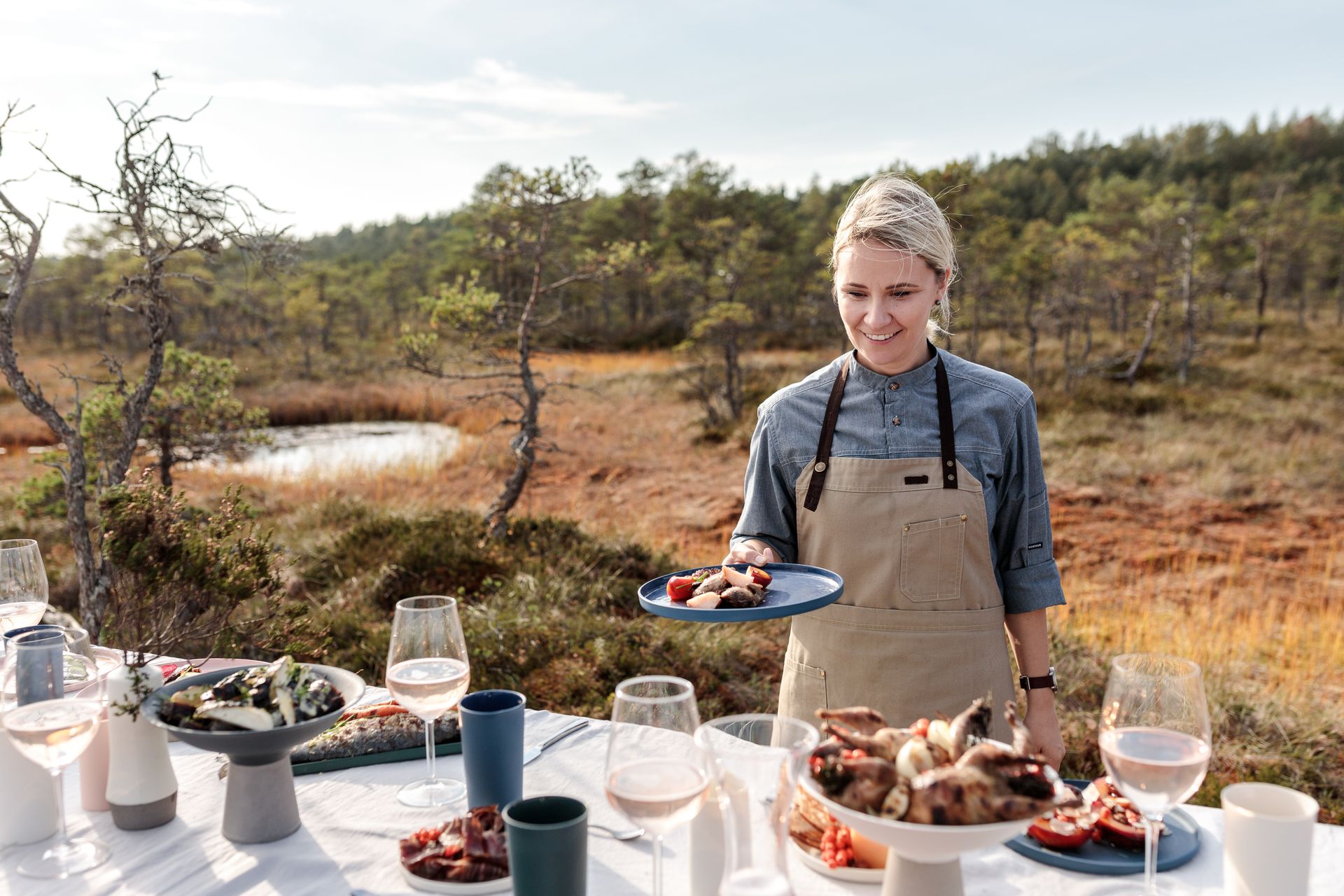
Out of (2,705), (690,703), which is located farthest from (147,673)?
(690,703)

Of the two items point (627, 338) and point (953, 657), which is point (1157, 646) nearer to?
point (953, 657)

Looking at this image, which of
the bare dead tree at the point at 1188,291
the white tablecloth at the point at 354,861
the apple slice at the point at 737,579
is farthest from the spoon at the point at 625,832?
the bare dead tree at the point at 1188,291

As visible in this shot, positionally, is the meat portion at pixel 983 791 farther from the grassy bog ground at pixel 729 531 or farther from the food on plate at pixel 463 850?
the grassy bog ground at pixel 729 531

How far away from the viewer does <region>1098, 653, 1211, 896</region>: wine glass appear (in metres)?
1.22

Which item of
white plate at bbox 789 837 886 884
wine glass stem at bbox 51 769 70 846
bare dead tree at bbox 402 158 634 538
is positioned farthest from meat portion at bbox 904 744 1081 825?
bare dead tree at bbox 402 158 634 538

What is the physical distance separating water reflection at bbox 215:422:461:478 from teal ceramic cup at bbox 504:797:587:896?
1073 centimetres

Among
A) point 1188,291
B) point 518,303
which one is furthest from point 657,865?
point 1188,291

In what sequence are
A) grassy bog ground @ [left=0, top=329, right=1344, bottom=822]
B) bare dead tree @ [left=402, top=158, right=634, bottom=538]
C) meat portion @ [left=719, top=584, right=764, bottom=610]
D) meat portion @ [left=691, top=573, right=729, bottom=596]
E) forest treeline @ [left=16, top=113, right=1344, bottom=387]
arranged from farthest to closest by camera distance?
forest treeline @ [left=16, top=113, right=1344, bottom=387], bare dead tree @ [left=402, top=158, right=634, bottom=538], grassy bog ground @ [left=0, top=329, right=1344, bottom=822], meat portion @ [left=691, top=573, right=729, bottom=596], meat portion @ [left=719, top=584, right=764, bottom=610]

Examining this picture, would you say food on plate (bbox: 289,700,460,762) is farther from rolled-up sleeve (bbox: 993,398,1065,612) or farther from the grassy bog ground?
the grassy bog ground

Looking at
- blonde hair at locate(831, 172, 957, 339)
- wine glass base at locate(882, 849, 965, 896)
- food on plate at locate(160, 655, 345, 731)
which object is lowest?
wine glass base at locate(882, 849, 965, 896)

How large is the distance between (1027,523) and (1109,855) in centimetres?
98

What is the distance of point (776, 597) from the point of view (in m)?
1.91

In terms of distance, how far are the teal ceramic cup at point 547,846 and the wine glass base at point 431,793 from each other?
503 mm

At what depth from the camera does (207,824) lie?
164 cm
